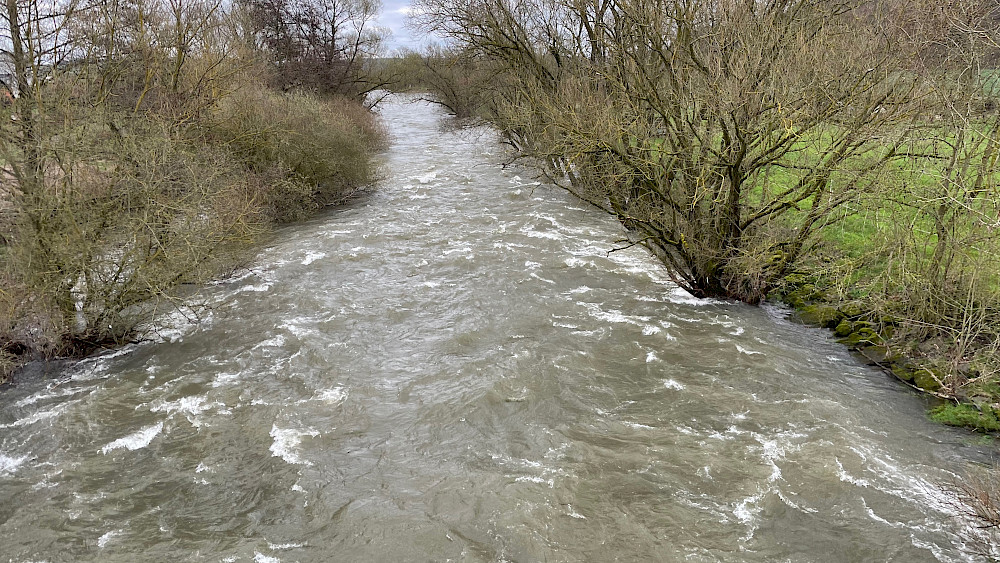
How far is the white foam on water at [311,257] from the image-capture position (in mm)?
15742

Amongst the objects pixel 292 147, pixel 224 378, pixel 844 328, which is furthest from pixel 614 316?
pixel 292 147

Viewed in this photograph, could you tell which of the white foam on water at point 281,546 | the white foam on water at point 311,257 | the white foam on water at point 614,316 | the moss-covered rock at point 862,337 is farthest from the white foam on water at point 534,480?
the white foam on water at point 311,257

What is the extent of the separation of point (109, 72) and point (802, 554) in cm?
1422

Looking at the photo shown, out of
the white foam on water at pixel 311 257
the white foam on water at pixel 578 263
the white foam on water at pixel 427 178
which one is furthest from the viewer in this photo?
the white foam on water at pixel 427 178

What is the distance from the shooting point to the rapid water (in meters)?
6.77

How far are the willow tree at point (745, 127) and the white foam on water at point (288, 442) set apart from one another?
7090mm

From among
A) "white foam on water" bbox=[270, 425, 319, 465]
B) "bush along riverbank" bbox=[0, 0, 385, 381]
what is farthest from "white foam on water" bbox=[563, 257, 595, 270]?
"white foam on water" bbox=[270, 425, 319, 465]

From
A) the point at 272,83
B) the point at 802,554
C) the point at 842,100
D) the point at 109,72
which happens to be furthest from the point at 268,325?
the point at 272,83

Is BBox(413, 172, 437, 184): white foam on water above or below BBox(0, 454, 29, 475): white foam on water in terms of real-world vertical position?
above

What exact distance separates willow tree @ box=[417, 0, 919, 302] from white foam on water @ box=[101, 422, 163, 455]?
8526 mm

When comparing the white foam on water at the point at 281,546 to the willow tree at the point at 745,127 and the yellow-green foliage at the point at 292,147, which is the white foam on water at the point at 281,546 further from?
the yellow-green foliage at the point at 292,147

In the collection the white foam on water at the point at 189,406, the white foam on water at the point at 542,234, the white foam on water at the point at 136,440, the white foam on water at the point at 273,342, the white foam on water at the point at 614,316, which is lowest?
the white foam on water at the point at 136,440

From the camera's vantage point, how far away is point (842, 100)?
9.73 meters

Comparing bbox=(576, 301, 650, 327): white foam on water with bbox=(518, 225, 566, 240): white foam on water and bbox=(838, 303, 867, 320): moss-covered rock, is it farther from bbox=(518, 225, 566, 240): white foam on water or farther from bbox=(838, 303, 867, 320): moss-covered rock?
bbox=(518, 225, 566, 240): white foam on water
